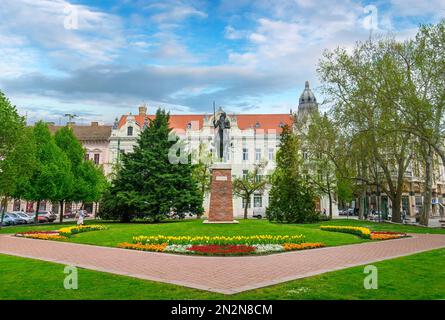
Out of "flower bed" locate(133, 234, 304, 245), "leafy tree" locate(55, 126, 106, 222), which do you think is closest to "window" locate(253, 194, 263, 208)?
"leafy tree" locate(55, 126, 106, 222)

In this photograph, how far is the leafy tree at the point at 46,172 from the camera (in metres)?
34.4

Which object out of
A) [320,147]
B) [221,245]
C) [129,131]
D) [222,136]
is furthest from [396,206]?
[129,131]

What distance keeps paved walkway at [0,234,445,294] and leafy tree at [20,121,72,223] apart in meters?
18.7

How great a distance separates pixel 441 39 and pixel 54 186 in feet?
112

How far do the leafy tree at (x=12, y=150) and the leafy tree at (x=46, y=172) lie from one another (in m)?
2.59

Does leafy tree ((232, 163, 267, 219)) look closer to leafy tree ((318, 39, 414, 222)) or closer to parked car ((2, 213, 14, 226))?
leafy tree ((318, 39, 414, 222))

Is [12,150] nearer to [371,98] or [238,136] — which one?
[371,98]

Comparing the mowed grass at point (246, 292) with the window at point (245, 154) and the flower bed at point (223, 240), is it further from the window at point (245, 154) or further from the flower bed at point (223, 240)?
the window at point (245, 154)

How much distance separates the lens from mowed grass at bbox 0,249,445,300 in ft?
24.5

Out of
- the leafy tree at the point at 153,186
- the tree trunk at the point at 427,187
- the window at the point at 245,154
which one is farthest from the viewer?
the window at the point at 245,154

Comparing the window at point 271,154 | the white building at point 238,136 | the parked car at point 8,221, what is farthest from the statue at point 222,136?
the window at point 271,154

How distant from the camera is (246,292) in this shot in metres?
7.80

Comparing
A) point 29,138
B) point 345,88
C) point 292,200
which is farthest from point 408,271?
point 29,138
